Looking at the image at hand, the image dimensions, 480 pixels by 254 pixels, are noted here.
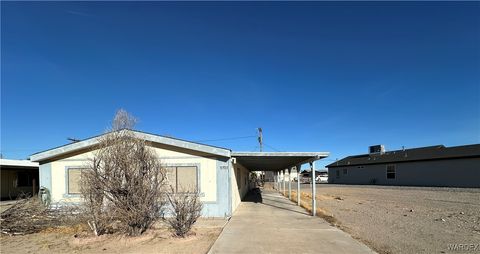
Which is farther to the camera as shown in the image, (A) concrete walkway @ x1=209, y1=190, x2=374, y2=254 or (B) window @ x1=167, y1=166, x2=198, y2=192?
(B) window @ x1=167, y1=166, x2=198, y2=192

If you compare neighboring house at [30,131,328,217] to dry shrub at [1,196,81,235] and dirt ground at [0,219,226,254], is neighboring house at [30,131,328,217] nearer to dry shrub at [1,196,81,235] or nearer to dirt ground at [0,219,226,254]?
dry shrub at [1,196,81,235]

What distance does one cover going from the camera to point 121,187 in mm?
9547

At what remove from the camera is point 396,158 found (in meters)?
39.4

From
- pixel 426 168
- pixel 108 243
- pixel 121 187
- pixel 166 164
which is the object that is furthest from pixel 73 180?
pixel 426 168

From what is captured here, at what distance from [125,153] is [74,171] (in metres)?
6.12

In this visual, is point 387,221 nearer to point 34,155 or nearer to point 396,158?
point 34,155

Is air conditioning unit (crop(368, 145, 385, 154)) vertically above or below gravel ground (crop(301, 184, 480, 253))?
above

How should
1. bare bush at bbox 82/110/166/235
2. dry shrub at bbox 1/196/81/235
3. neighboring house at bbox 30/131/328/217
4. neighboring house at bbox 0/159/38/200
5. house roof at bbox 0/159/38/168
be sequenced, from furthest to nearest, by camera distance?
neighboring house at bbox 0/159/38/200 < house roof at bbox 0/159/38/168 < neighboring house at bbox 30/131/328/217 < dry shrub at bbox 1/196/81/235 < bare bush at bbox 82/110/166/235

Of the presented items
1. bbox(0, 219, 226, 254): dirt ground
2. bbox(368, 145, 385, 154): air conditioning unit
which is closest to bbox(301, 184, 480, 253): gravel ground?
bbox(0, 219, 226, 254): dirt ground

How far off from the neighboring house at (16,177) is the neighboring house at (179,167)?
11.6 m

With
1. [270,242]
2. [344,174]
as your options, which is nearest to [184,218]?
[270,242]

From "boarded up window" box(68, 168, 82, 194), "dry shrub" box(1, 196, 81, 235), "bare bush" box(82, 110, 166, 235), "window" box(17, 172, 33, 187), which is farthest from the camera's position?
"window" box(17, 172, 33, 187)

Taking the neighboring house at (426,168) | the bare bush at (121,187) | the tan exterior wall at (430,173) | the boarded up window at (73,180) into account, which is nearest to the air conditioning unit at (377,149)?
the neighboring house at (426,168)

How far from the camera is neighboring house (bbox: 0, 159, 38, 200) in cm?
2512
